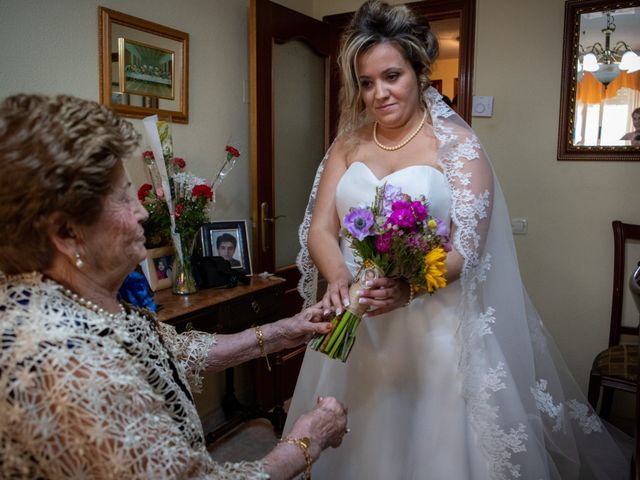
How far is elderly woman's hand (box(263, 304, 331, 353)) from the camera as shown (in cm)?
145

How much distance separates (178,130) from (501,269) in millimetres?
1719

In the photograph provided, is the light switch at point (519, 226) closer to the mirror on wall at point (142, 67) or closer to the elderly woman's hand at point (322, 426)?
the mirror on wall at point (142, 67)

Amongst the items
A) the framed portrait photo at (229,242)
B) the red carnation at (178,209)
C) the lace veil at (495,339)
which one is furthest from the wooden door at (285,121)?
the lace veil at (495,339)

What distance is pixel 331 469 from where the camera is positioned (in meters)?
1.75

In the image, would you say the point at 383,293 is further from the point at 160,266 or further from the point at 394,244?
the point at 160,266

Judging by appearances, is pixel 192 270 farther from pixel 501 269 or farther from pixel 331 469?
pixel 501 269

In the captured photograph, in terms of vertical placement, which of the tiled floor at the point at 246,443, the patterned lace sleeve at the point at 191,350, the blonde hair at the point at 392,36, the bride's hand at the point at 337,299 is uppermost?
the blonde hair at the point at 392,36

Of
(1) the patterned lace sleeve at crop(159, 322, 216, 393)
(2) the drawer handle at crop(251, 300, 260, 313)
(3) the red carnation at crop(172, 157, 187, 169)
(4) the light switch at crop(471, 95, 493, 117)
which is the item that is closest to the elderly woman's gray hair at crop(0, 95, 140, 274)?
(1) the patterned lace sleeve at crop(159, 322, 216, 393)

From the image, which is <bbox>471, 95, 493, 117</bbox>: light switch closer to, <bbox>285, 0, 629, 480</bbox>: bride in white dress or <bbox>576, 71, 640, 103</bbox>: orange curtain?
<bbox>576, 71, 640, 103</bbox>: orange curtain

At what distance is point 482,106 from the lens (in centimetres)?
319

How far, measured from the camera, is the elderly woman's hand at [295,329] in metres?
1.45

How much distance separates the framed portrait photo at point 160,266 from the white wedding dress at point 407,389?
3.47ft

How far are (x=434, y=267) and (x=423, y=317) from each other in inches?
15.5

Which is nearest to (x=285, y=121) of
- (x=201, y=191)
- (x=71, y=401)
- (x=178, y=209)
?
(x=201, y=191)
